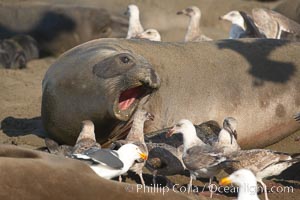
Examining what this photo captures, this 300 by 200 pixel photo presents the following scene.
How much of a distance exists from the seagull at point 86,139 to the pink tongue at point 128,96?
0.66 m

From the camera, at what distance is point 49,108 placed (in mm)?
9148

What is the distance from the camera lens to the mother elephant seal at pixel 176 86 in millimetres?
8906

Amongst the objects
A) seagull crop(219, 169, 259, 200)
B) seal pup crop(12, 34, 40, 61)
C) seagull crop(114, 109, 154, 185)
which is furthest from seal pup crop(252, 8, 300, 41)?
seagull crop(219, 169, 259, 200)

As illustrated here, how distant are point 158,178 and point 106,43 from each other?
1.99 metres

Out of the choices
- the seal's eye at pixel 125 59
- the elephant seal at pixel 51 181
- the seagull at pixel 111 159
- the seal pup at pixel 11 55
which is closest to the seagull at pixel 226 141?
the seagull at pixel 111 159

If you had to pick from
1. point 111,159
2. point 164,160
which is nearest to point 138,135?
point 164,160

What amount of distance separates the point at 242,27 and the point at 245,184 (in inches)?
289

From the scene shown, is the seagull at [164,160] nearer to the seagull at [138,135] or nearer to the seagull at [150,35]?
the seagull at [138,135]

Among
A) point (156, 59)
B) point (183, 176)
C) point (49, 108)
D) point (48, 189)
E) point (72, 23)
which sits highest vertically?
point (72, 23)

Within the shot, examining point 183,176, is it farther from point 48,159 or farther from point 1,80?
point 1,80

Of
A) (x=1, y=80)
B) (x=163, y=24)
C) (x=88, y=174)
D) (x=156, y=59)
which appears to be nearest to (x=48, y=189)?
(x=88, y=174)

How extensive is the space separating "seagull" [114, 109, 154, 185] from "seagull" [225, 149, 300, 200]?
65 cm

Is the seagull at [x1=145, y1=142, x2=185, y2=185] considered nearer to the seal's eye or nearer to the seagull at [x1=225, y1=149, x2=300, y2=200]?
the seagull at [x1=225, y1=149, x2=300, y2=200]

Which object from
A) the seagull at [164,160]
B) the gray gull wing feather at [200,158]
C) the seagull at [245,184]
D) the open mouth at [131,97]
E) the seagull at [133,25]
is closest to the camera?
the seagull at [245,184]
